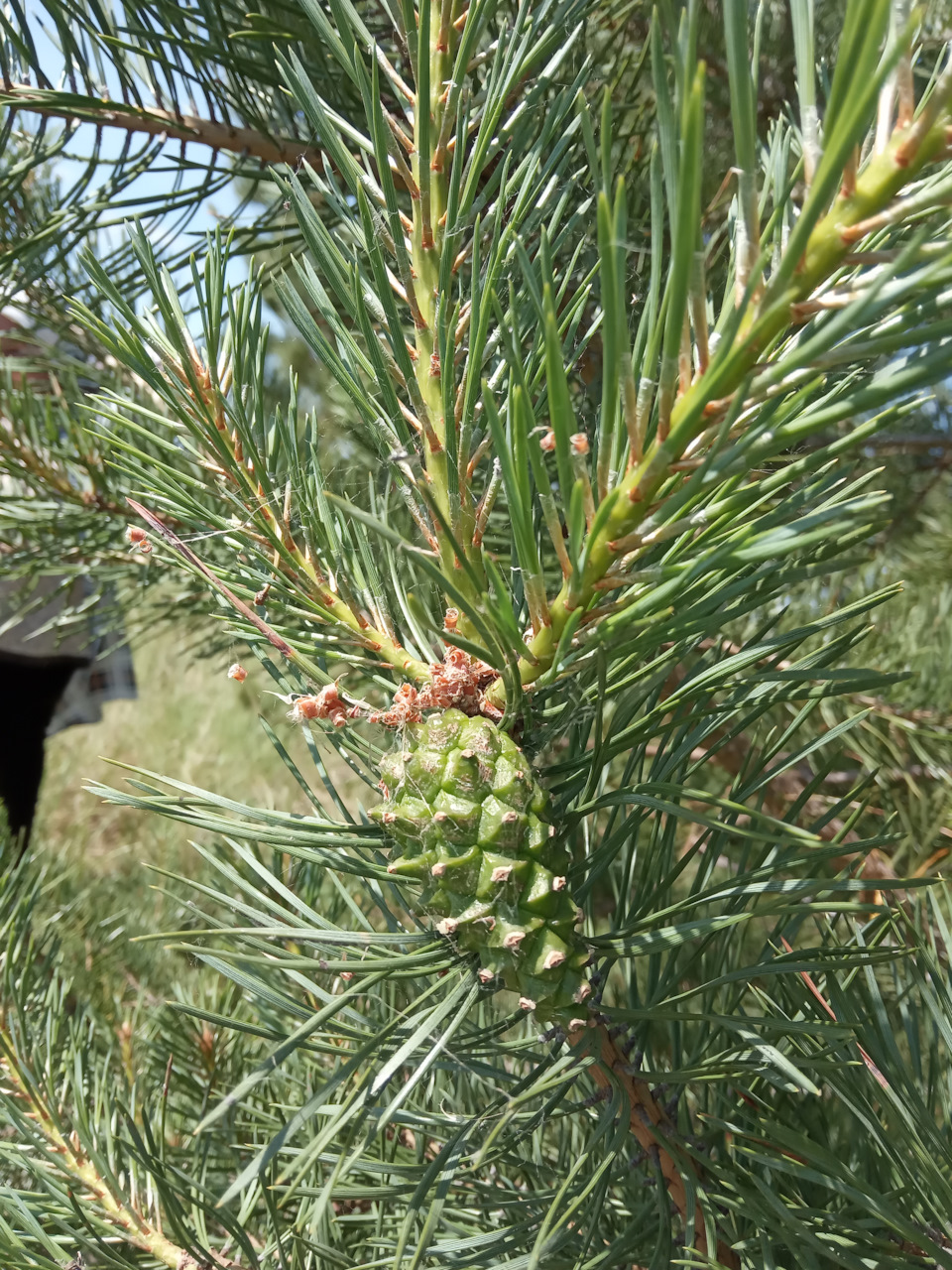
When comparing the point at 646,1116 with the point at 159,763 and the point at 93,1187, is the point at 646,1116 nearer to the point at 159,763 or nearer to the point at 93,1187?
the point at 93,1187

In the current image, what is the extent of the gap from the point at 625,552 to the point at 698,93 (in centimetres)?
10

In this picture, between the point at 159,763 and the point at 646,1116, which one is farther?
the point at 159,763

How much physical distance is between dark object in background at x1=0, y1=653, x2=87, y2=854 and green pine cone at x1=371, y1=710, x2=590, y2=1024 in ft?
3.57

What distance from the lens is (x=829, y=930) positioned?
32cm

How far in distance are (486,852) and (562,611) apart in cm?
7

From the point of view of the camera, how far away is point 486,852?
0.23 meters

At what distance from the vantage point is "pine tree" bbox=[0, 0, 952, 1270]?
0.54 ft

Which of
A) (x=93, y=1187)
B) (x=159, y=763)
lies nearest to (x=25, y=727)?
(x=93, y=1187)

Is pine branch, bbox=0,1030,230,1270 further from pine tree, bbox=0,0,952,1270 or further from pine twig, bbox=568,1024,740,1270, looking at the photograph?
pine twig, bbox=568,1024,740,1270

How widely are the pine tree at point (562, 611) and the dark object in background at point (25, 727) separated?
3.04ft

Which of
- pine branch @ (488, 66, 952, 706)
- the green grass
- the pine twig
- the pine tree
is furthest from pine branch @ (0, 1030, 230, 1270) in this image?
the green grass

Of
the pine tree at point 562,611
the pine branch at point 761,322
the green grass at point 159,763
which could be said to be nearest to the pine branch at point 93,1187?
the pine tree at point 562,611

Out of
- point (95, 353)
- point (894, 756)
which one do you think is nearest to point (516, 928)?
point (894, 756)

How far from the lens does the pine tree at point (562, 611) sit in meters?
0.16
